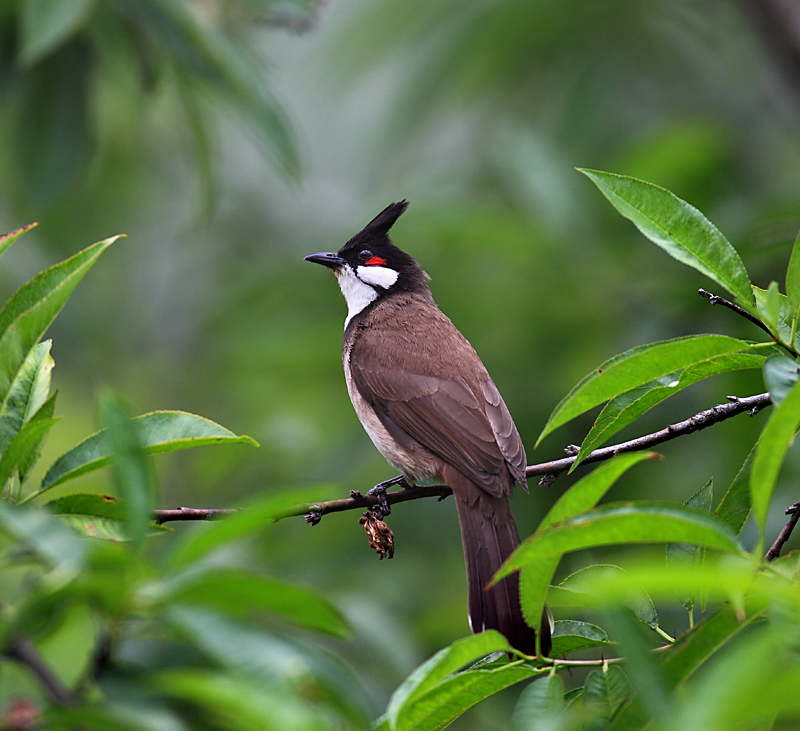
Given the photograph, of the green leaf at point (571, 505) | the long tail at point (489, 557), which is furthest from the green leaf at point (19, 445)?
the long tail at point (489, 557)

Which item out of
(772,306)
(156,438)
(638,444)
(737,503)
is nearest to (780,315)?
(772,306)

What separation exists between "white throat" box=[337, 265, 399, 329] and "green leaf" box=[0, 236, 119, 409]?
9.08 feet

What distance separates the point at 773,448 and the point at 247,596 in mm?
760

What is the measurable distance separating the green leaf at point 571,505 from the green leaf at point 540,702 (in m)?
0.11

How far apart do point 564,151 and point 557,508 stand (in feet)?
15.4

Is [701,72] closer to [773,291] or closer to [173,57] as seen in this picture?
[173,57]

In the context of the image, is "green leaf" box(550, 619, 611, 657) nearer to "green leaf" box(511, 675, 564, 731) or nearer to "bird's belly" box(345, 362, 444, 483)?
"green leaf" box(511, 675, 564, 731)

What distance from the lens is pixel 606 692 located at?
1513 mm

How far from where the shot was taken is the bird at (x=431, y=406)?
293cm

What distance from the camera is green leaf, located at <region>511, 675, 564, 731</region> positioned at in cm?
144

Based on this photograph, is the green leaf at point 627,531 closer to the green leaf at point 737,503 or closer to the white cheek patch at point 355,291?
the green leaf at point 737,503

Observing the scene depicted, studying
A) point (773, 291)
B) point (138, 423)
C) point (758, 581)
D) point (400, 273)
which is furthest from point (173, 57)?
point (758, 581)

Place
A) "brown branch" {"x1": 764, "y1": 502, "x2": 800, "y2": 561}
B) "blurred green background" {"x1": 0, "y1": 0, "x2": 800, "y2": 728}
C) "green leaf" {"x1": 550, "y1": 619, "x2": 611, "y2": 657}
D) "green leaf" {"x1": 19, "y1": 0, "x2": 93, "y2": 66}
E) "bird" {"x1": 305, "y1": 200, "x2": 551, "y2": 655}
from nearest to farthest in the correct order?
"green leaf" {"x1": 550, "y1": 619, "x2": 611, "y2": 657}, "brown branch" {"x1": 764, "y1": 502, "x2": 800, "y2": 561}, "bird" {"x1": 305, "y1": 200, "x2": 551, "y2": 655}, "green leaf" {"x1": 19, "y1": 0, "x2": 93, "y2": 66}, "blurred green background" {"x1": 0, "y1": 0, "x2": 800, "y2": 728}

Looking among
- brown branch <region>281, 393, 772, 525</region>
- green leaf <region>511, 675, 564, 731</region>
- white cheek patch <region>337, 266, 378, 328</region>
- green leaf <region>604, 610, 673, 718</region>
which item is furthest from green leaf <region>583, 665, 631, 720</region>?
white cheek patch <region>337, 266, 378, 328</region>
